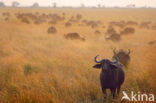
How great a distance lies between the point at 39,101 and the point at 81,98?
112 centimetres

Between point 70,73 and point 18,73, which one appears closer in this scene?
point 18,73

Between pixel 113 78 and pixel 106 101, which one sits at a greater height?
pixel 113 78

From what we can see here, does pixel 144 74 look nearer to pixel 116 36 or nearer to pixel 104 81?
pixel 104 81

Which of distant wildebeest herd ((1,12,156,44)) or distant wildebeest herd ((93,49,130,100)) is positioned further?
distant wildebeest herd ((1,12,156,44))

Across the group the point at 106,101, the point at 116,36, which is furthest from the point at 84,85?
the point at 116,36

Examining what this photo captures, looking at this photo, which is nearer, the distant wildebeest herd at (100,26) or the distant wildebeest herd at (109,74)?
the distant wildebeest herd at (109,74)

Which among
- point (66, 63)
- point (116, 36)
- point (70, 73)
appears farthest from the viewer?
point (116, 36)

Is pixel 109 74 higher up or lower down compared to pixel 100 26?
lower down

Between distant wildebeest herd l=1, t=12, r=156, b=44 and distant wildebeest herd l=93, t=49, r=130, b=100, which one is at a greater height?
distant wildebeest herd l=1, t=12, r=156, b=44

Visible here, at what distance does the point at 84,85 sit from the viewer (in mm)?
4770

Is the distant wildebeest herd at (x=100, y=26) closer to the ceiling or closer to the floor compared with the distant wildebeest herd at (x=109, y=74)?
closer to the ceiling

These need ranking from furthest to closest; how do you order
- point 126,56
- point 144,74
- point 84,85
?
point 126,56 → point 144,74 → point 84,85

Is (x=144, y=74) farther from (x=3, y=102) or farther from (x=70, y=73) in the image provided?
(x=3, y=102)

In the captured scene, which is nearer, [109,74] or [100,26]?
[109,74]
